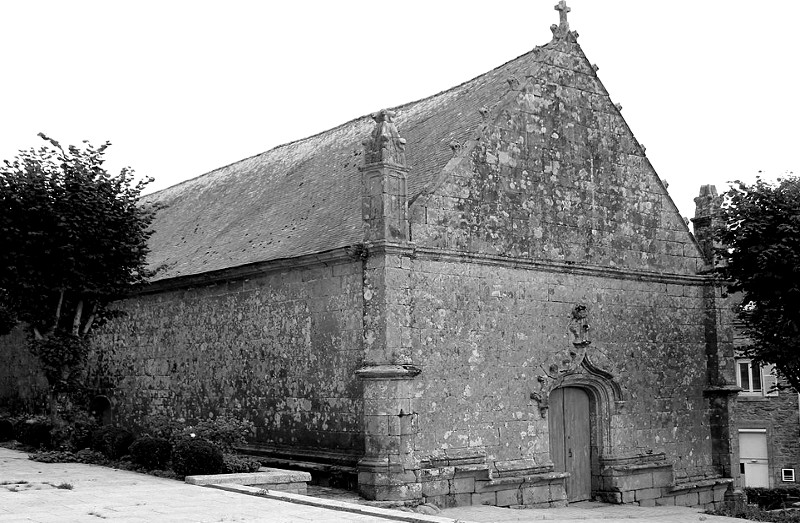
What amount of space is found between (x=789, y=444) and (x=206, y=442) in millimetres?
26719

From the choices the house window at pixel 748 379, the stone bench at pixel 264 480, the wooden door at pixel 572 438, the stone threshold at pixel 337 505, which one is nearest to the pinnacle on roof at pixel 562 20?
the wooden door at pixel 572 438

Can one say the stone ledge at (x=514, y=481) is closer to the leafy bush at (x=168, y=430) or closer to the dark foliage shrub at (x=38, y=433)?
the leafy bush at (x=168, y=430)

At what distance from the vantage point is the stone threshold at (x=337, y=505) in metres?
11.7

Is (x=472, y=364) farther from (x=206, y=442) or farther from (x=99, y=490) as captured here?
(x=99, y=490)

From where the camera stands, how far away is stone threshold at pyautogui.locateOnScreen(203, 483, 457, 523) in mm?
11727

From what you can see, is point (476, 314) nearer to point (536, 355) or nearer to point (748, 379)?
point (536, 355)

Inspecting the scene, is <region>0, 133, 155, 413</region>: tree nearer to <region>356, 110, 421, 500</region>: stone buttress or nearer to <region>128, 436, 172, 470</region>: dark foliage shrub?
<region>128, 436, 172, 470</region>: dark foliage shrub

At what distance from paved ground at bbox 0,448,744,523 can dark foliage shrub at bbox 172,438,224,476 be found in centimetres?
39

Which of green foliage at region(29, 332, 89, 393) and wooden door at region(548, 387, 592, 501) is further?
green foliage at region(29, 332, 89, 393)

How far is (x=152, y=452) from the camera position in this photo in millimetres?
17500

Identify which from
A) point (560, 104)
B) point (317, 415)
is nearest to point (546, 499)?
point (317, 415)

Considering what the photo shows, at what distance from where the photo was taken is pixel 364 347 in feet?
54.3

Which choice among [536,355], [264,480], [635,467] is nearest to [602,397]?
[635,467]

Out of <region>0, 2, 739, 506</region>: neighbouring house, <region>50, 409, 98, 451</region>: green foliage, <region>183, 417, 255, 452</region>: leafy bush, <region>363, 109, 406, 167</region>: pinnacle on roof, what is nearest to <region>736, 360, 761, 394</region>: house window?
<region>0, 2, 739, 506</region>: neighbouring house
